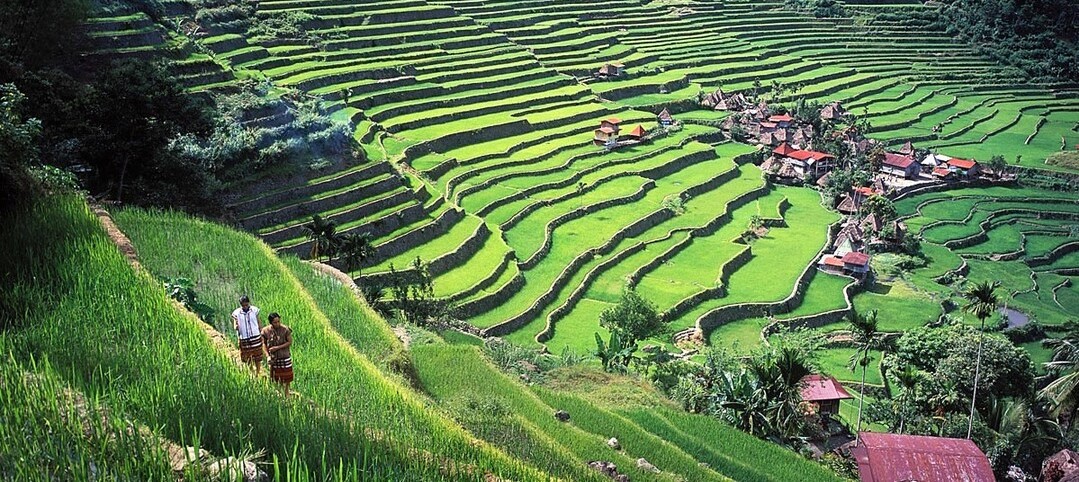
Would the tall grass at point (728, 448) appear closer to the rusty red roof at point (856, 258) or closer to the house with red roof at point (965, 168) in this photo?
the rusty red roof at point (856, 258)

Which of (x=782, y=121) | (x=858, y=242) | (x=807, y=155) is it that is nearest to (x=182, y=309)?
(x=858, y=242)

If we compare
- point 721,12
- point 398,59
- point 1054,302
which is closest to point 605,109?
point 398,59

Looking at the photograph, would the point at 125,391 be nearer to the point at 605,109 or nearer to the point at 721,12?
the point at 605,109

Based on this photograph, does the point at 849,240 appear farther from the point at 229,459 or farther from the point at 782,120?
the point at 229,459

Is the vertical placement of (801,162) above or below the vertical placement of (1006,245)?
above

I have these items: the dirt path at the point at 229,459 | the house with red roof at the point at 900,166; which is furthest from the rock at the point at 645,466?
the house with red roof at the point at 900,166

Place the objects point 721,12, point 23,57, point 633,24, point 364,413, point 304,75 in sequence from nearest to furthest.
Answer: point 364,413 → point 23,57 → point 304,75 → point 633,24 → point 721,12
